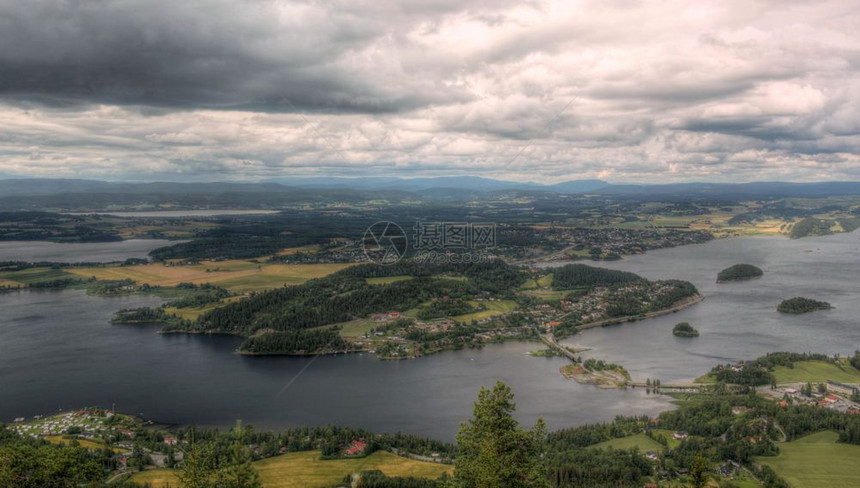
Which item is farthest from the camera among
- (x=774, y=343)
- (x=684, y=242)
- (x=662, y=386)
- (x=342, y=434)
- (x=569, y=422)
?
(x=684, y=242)

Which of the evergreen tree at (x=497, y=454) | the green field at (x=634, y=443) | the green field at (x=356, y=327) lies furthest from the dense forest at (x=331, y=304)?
the evergreen tree at (x=497, y=454)

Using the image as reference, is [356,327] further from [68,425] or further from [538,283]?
[538,283]

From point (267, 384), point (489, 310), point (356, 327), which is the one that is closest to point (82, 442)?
point (267, 384)

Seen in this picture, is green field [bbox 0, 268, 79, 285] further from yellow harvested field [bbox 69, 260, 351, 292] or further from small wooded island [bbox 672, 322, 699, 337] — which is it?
small wooded island [bbox 672, 322, 699, 337]

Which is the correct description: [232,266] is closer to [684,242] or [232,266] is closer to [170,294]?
[170,294]

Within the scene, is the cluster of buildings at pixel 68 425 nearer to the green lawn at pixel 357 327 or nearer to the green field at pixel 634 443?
the green lawn at pixel 357 327

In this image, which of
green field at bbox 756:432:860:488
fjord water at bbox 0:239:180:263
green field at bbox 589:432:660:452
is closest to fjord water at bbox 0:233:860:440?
green field at bbox 589:432:660:452

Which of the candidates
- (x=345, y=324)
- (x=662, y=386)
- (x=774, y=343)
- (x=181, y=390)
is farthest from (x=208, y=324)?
(x=774, y=343)
